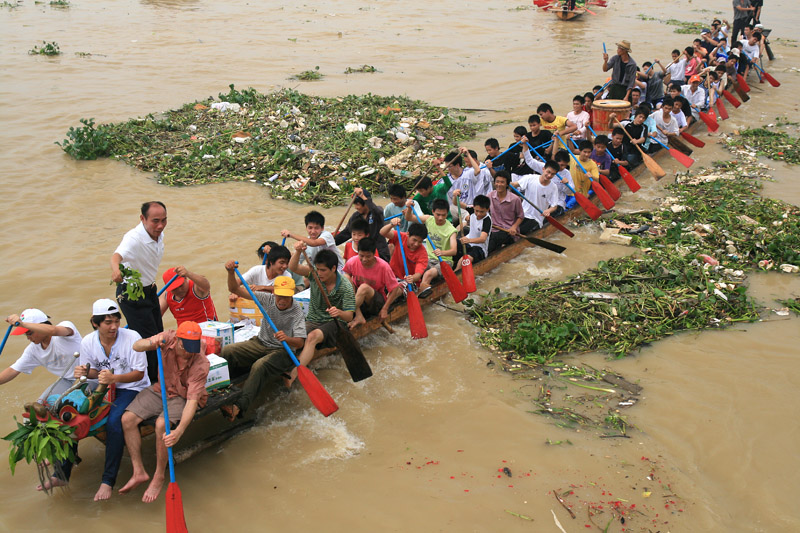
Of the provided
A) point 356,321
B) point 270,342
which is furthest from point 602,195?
point 270,342

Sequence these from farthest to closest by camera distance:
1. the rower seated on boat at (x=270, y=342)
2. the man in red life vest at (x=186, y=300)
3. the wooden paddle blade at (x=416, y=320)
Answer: the wooden paddle blade at (x=416, y=320), the man in red life vest at (x=186, y=300), the rower seated on boat at (x=270, y=342)

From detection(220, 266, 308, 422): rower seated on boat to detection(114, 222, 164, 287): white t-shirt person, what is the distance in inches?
23.5

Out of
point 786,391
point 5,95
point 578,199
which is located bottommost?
point 786,391

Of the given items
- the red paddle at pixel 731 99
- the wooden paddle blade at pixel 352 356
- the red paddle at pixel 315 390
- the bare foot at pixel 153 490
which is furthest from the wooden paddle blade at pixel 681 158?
the bare foot at pixel 153 490

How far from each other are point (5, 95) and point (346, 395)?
12.5m

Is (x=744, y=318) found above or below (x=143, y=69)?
below

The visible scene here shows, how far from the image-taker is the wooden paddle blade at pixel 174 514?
3.99 metres

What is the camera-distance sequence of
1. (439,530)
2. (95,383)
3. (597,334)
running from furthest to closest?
1. (597,334)
2. (95,383)
3. (439,530)

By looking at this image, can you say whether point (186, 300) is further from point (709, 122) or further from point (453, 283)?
point (709, 122)

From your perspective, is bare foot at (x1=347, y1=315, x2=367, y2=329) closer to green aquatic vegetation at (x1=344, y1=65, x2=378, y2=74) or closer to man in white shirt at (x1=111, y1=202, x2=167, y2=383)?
man in white shirt at (x1=111, y1=202, x2=167, y2=383)

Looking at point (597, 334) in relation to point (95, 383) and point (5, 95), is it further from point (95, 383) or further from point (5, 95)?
point (5, 95)

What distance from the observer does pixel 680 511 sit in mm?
4316

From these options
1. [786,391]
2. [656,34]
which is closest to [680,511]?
[786,391]

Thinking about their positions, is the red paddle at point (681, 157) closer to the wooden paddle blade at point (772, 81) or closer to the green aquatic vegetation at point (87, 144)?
the wooden paddle blade at point (772, 81)
